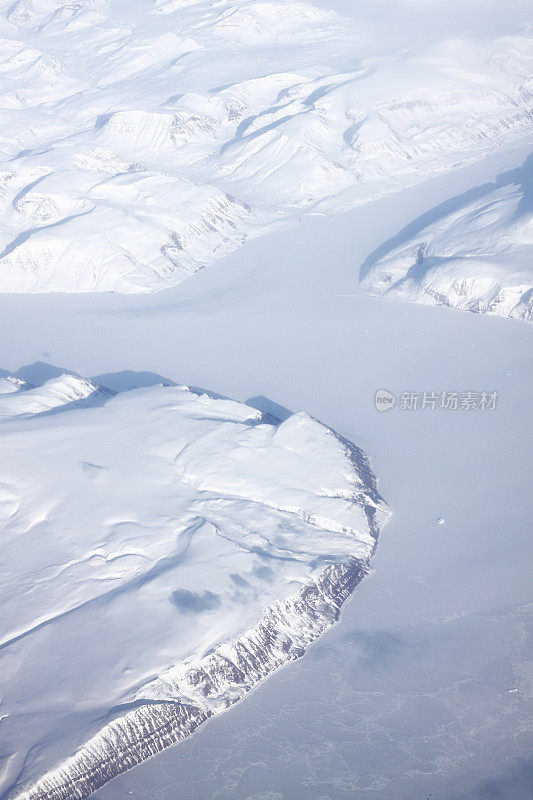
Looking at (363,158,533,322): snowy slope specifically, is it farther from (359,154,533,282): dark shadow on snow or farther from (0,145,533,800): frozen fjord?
(0,145,533,800): frozen fjord

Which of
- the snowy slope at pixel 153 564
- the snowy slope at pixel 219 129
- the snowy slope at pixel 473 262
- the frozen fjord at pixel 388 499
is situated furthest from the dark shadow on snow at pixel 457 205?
the snowy slope at pixel 153 564

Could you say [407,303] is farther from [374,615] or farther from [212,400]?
[374,615]

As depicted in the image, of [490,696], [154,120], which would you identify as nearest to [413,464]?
[490,696]

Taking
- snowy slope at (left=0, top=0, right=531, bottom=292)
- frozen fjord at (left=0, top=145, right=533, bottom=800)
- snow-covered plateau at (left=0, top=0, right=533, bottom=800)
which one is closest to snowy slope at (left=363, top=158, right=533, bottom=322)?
snow-covered plateau at (left=0, top=0, right=533, bottom=800)

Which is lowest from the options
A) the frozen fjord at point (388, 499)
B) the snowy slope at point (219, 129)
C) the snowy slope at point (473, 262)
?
the frozen fjord at point (388, 499)

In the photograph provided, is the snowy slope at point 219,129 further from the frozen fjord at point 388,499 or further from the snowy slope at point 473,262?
the snowy slope at point 473,262

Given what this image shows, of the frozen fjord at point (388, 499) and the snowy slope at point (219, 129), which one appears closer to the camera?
the frozen fjord at point (388, 499)
